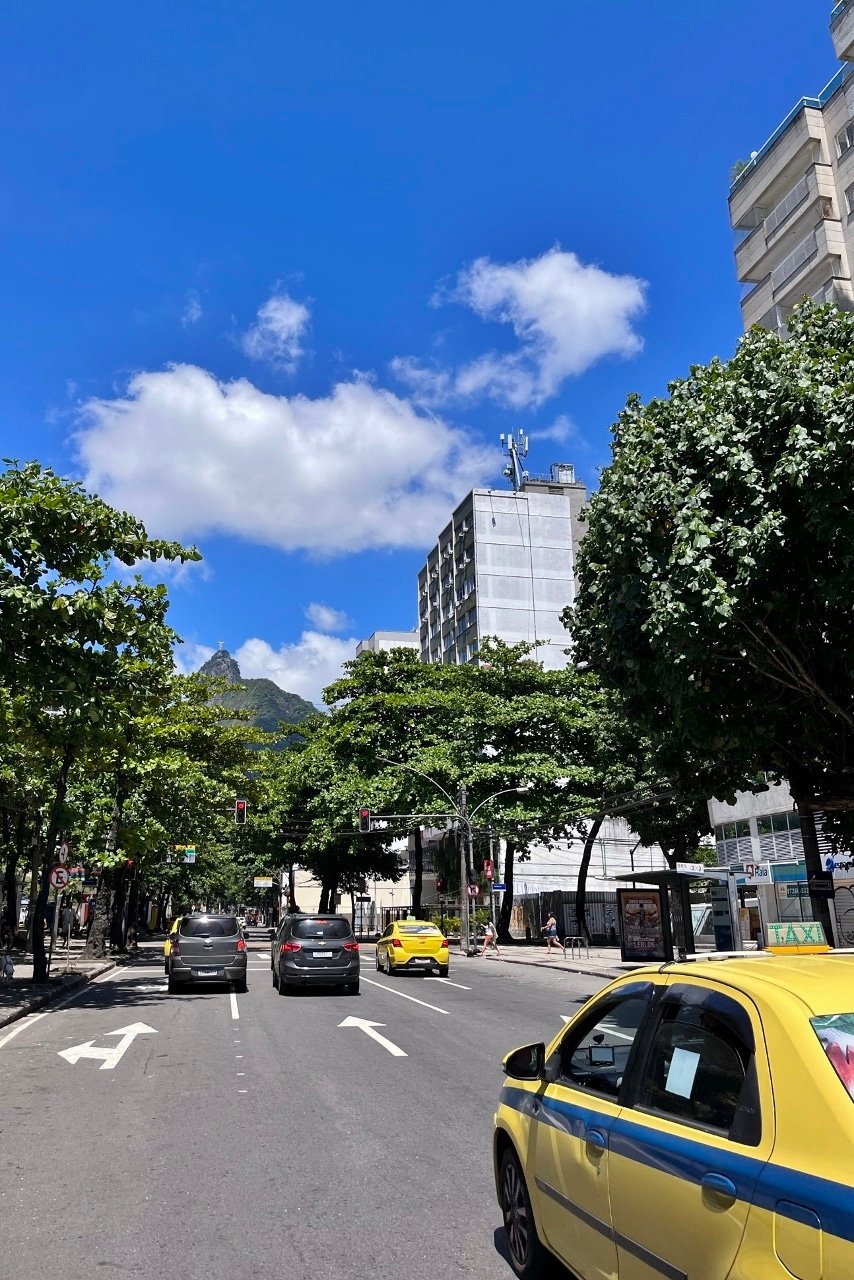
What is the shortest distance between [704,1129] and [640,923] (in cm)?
2524

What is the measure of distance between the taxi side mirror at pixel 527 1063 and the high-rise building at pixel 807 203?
37.0m

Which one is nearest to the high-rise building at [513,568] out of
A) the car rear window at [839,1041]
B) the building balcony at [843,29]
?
the building balcony at [843,29]

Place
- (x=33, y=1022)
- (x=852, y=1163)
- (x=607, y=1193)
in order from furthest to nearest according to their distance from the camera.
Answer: (x=33, y=1022)
(x=607, y=1193)
(x=852, y=1163)

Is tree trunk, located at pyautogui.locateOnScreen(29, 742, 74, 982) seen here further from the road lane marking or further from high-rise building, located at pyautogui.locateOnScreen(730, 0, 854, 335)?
high-rise building, located at pyautogui.locateOnScreen(730, 0, 854, 335)

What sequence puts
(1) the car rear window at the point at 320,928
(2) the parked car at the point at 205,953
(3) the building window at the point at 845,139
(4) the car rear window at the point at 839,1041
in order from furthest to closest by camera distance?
(3) the building window at the point at 845,139, (2) the parked car at the point at 205,953, (1) the car rear window at the point at 320,928, (4) the car rear window at the point at 839,1041

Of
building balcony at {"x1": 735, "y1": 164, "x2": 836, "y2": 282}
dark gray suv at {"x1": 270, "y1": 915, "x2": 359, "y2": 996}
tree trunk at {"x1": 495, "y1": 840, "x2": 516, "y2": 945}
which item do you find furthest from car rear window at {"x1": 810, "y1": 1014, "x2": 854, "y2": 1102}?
tree trunk at {"x1": 495, "y1": 840, "x2": 516, "y2": 945}

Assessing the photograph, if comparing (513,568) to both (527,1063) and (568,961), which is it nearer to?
(568,961)

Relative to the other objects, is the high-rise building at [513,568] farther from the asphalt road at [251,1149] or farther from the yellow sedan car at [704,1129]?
the yellow sedan car at [704,1129]

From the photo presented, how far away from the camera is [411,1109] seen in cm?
869

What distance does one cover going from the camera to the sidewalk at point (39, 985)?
55.5ft

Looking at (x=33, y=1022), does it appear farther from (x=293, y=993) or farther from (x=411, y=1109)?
(x=411, y=1109)

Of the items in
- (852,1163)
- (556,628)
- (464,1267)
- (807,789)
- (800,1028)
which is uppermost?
(556,628)

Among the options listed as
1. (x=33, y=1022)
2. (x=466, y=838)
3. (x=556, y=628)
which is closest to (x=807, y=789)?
(x=33, y=1022)

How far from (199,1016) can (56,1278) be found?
12485mm
